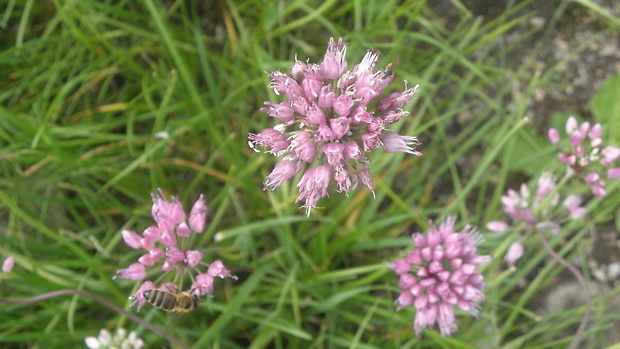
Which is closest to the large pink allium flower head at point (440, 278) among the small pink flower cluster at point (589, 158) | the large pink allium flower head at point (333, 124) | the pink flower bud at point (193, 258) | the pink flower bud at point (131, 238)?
the small pink flower cluster at point (589, 158)

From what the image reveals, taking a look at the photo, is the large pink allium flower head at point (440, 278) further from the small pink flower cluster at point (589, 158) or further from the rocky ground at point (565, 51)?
the rocky ground at point (565, 51)

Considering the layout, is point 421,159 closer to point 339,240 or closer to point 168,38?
point 339,240

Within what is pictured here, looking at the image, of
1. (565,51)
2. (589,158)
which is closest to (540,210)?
(589,158)

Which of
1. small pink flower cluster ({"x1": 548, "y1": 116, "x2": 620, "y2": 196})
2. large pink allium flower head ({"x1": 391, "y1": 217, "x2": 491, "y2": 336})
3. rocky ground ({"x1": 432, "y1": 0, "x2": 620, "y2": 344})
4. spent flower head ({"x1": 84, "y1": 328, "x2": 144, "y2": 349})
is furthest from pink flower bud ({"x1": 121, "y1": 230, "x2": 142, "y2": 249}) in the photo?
rocky ground ({"x1": 432, "y1": 0, "x2": 620, "y2": 344})

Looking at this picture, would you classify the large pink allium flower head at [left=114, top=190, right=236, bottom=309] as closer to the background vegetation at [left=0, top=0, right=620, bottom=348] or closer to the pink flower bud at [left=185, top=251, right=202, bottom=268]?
the pink flower bud at [left=185, top=251, right=202, bottom=268]

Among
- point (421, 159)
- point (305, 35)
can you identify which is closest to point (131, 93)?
point (305, 35)

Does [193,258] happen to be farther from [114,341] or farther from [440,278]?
[440,278]

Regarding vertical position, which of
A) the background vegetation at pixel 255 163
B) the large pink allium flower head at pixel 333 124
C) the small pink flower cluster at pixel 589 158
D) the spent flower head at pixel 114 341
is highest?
the large pink allium flower head at pixel 333 124
